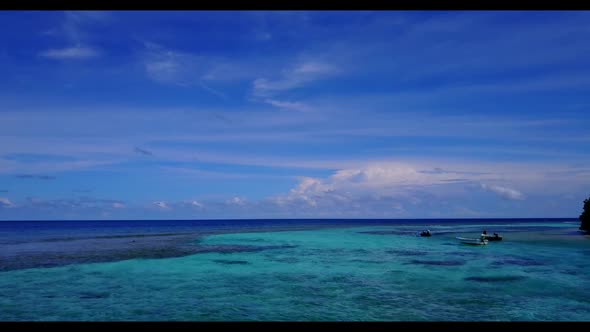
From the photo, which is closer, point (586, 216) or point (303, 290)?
point (303, 290)

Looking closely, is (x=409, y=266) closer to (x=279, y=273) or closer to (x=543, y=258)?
(x=279, y=273)

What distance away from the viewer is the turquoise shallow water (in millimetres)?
16578

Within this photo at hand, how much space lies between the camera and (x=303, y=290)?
20.9m

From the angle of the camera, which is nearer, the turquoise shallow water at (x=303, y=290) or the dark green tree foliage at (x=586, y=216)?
the turquoise shallow water at (x=303, y=290)

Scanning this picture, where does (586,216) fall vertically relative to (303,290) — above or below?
above

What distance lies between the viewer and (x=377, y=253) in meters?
38.9

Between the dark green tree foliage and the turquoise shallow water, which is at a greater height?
the dark green tree foliage

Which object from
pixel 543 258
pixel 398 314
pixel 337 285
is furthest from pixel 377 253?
pixel 398 314

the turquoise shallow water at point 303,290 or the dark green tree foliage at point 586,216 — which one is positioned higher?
the dark green tree foliage at point 586,216

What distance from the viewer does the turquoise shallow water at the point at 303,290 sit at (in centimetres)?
1658

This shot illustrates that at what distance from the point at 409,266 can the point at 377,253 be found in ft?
31.3

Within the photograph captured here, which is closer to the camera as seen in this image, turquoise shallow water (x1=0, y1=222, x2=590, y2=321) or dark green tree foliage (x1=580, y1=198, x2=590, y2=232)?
turquoise shallow water (x1=0, y1=222, x2=590, y2=321)
